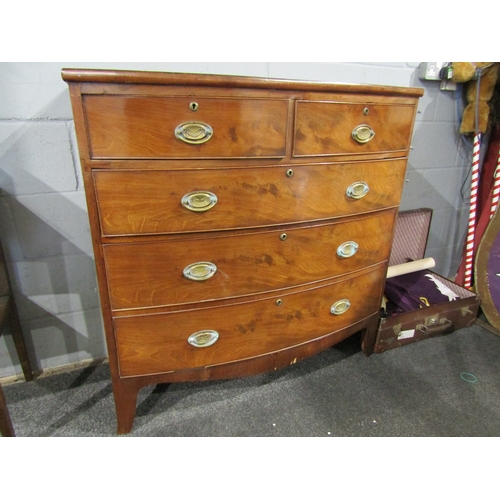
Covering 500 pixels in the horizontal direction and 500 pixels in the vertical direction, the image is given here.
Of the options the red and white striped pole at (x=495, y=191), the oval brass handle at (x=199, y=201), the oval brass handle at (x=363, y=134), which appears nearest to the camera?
the oval brass handle at (x=199, y=201)

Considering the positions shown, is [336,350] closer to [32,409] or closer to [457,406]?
[457,406]

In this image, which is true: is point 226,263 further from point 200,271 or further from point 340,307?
point 340,307

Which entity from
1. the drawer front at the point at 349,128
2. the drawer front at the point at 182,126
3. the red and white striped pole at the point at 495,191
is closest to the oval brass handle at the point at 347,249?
the drawer front at the point at 349,128

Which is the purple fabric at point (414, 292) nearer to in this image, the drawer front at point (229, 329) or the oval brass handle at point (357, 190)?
the drawer front at point (229, 329)

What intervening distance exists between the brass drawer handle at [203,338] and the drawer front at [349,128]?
2.16 ft

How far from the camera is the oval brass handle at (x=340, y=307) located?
4.39 ft

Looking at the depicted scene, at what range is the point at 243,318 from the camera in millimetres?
1175

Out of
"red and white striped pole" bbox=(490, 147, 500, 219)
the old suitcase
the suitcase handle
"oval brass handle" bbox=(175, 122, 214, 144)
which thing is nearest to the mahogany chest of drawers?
"oval brass handle" bbox=(175, 122, 214, 144)

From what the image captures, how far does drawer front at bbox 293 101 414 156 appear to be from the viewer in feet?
3.31

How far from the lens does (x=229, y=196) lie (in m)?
0.99

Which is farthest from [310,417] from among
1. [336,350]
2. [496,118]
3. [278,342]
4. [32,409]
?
[496,118]

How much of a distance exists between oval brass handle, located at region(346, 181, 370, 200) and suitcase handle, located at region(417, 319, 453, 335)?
916mm

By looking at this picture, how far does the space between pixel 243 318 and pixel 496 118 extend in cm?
185

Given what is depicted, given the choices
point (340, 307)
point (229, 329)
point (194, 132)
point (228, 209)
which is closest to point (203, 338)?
point (229, 329)
